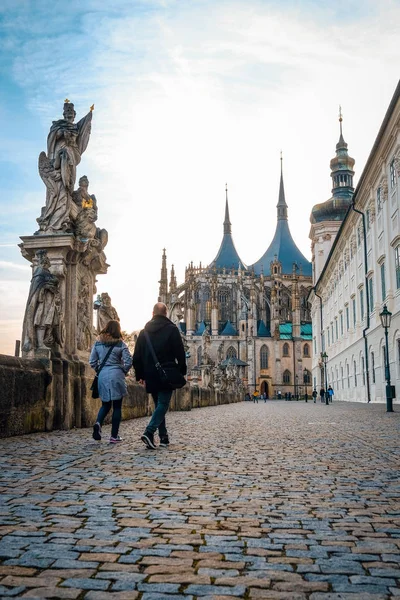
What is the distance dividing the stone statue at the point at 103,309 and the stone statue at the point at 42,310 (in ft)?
7.73

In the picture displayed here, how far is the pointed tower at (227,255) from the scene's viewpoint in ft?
373

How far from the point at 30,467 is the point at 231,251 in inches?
4491

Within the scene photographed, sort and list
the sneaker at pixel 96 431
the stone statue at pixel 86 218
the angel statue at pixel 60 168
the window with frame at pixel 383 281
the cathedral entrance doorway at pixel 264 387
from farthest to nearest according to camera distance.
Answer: the cathedral entrance doorway at pixel 264 387
the window with frame at pixel 383 281
the stone statue at pixel 86 218
the angel statue at pixel 60 168
the sneaker at pixel 96 431

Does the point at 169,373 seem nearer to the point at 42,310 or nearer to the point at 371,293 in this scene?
the point at 42,310

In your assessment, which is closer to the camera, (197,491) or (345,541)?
(345,541)

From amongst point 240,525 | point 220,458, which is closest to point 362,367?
point 220,458

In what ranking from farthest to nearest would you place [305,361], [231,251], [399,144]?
1. [231,251]
2. [305,361]
3. [399,144]

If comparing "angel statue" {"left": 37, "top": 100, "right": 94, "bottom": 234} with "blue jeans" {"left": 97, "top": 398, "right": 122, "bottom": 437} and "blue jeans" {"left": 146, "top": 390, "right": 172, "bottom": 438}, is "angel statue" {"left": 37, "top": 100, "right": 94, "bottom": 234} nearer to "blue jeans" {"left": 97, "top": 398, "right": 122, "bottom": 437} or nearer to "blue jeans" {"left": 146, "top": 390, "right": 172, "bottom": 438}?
"blue jeans" {"left": 97, "top": 398, "right": 122, "bottom": 437}

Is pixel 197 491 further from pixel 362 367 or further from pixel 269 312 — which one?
pixel 269 312

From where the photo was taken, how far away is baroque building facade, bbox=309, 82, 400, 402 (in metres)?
25.1

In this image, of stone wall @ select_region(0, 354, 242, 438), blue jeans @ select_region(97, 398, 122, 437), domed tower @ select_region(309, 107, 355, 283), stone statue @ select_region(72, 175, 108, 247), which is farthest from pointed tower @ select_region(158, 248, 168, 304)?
blue jeans @ select_region(97, 398, 122, 437)

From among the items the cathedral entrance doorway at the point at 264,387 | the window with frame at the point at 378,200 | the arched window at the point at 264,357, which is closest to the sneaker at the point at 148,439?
the window with frame at the point at 378,200

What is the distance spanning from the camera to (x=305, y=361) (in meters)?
100

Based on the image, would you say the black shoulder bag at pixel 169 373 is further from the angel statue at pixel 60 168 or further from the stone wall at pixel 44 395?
the angel statue at pixel 60 168
